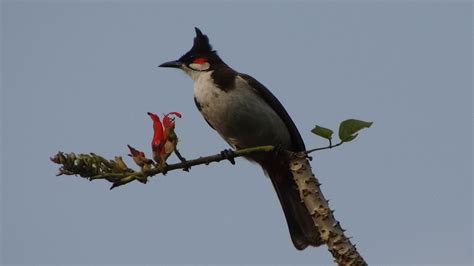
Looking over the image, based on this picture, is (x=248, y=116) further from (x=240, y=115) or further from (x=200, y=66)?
(x=200, y=66)

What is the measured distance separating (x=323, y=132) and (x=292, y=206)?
2.18 meters

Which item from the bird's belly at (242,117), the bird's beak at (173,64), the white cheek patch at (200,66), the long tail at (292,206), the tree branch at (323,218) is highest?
the bird's beak at (173,64)

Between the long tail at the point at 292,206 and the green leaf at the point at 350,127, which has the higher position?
the long tail at the point at 292,206

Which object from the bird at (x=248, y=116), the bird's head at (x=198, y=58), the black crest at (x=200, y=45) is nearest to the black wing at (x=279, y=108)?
the bird at (x=248, y=116)

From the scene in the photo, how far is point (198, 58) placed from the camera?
267 inches

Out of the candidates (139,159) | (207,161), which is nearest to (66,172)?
(139,159)

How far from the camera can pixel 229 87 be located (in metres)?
5.99

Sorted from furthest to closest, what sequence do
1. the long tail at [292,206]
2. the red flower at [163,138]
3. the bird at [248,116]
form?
the bird at [248,116] → the long tail at [292,206] → the red flower at [163,138]

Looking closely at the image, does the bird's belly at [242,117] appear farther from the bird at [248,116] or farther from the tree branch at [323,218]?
the tree branch at [323,218]

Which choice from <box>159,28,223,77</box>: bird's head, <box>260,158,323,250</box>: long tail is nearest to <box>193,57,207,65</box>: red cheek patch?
<box>159,28,223,77</box>: bird's head

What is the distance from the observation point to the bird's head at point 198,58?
6.70 metres

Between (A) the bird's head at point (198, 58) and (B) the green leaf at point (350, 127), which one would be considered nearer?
(B) the green leaf at point (350, 127)

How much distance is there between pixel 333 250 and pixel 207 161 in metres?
0.84

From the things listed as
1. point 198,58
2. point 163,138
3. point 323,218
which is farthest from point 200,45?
point 323,218
